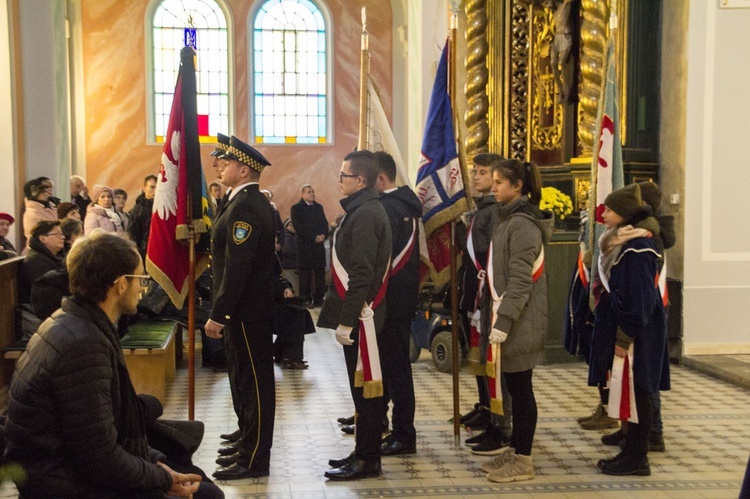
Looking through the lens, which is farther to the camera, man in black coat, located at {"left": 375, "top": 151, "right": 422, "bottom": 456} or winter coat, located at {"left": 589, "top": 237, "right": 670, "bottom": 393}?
man in black coat, located at {"left": 375, "top": 151, "right": 422, "bottom": 456}

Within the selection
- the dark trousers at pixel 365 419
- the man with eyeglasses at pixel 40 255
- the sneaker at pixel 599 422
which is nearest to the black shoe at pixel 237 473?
the dark trousers at pixel 365 419

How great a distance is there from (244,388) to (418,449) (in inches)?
45.1

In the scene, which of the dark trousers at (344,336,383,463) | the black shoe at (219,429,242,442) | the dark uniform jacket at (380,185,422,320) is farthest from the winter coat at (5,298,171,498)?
the black shoe at (219,429,242,442)

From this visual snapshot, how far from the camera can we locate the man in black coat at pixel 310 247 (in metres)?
12.0

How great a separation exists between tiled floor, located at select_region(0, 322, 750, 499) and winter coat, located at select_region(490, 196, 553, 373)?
0.67 m

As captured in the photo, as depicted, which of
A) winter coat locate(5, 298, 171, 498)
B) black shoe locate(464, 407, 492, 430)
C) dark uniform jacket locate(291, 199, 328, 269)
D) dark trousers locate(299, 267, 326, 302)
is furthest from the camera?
dark trousers locate(299, 267, 326, 302)

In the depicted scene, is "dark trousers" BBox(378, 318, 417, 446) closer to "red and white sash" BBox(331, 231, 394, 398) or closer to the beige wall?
"red and white sash" BBox(331, 231, 394, 398)

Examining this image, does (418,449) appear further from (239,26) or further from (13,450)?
(239,26)

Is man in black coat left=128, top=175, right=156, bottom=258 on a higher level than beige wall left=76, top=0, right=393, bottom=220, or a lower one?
lower

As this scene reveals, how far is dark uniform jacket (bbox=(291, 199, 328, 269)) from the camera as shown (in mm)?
11992

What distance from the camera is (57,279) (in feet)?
13.8

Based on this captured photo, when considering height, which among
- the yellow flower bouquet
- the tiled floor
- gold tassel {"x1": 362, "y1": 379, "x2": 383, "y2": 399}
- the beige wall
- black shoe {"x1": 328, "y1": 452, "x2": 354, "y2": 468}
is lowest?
the tiled floor

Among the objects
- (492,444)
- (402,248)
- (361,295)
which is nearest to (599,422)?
(492,444)

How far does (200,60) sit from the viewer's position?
1524 centimetres
